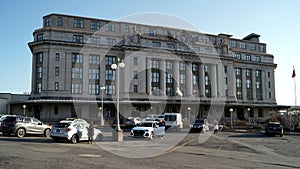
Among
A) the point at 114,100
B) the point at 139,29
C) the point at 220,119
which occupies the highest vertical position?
the point at 139,29

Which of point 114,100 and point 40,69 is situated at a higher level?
point 40,69

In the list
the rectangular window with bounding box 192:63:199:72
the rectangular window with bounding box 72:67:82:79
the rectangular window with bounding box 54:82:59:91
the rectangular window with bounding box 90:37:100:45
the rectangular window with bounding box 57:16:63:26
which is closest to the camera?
the rectangular window with bounding box 54:82:59:91

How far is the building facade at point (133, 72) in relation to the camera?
2384 inches

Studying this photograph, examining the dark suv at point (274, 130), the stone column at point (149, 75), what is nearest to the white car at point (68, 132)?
the dark suv at point (274, 130)

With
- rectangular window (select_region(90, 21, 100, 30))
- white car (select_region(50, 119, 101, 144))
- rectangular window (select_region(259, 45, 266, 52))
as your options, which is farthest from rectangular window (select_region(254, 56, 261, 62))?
white car (select_region(50, 119, 101, 144))

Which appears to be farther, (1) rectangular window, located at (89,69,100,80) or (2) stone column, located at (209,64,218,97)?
(2) stone column, located at (209,64,218,97)

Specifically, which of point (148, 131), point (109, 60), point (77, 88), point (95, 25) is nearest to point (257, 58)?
point (109, 60)

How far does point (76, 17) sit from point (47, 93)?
18823 mm

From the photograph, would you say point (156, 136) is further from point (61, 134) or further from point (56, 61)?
point (56, 61)

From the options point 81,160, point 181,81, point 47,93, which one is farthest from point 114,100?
point 81,160

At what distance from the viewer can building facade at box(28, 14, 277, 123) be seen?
199 feet

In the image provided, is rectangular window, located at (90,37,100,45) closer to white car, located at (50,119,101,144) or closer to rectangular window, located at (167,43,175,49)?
rectangular window, located at (167,43,175,49)

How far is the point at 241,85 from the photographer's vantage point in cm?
8331

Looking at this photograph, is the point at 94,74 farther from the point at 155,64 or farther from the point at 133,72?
the point at 155,64
